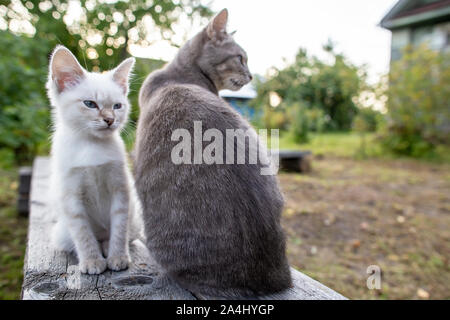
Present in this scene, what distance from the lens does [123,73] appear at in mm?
1237

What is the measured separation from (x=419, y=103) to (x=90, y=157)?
7.10 metres

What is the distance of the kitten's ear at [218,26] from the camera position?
4.91ft

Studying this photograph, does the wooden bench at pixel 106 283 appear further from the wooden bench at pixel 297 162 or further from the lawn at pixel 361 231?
the wooden bench at pixel 297 162

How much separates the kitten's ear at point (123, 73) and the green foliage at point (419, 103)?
678cm

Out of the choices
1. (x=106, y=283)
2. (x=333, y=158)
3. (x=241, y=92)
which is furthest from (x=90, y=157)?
(x=333, y=158)

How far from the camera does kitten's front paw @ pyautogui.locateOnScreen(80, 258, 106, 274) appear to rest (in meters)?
1.18

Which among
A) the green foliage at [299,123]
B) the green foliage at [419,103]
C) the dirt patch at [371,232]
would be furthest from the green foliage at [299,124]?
Answer: the dirt patch at [371,232]

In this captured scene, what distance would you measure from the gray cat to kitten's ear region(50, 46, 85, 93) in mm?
277

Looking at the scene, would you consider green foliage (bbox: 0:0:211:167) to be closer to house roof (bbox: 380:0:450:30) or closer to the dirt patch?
the dirt patch

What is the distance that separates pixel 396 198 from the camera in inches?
159

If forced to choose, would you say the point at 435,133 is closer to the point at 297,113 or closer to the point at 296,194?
the point at 297,113

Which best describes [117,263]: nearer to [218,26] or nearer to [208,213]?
[208,213]

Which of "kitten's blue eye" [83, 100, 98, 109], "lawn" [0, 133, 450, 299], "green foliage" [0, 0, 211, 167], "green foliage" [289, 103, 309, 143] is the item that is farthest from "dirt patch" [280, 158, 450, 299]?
"green foliage" [289, 103, 309, 143]

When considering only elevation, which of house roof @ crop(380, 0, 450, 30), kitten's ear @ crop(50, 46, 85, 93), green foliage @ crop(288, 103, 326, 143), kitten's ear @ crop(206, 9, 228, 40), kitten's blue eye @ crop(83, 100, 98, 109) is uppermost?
house roof @ crop(380, 0, 450, 30)
